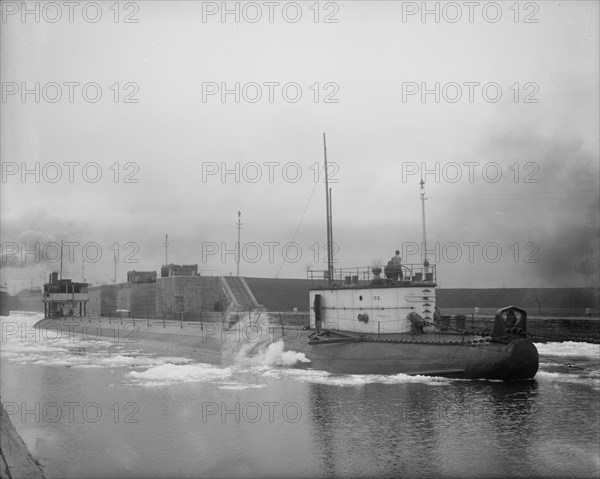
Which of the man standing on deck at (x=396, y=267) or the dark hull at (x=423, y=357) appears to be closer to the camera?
the dark hull at (x=423, y=357)

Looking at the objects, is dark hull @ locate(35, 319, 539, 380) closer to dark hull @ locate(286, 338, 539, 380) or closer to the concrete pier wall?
dark hull @ locate(286, 338, 539, 380)

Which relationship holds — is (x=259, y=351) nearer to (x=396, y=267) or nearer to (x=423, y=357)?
(x=396, y=267)

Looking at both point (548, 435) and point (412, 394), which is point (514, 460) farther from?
point (412, 394)

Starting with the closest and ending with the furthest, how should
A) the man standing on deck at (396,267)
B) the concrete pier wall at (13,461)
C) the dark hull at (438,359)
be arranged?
the concrete pier wall at (13,461) → the dark hull at (438,359) → the man standing on deck at (396,267)

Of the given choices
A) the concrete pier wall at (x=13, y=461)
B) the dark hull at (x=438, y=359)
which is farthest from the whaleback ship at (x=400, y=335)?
the concrete pier wall at (x=13, y=461)

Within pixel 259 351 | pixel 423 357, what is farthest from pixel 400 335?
pixel 259 351

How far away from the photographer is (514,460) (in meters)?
15.3

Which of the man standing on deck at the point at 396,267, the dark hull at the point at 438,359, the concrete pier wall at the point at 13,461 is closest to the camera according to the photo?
the concrete pier wall at the point at 13,461

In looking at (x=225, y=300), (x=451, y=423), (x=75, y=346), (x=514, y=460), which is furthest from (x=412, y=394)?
(x=225, y=300)

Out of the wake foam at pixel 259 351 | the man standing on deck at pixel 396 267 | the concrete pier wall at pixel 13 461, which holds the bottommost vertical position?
the wake foam at pixel 259 351

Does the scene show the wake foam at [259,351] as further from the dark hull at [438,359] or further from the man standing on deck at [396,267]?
the man standing on deck at [396,267]

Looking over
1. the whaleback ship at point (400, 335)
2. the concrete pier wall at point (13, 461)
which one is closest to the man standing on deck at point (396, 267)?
the whaleback ship at point (400, 335)

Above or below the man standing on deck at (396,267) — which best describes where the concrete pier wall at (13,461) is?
below

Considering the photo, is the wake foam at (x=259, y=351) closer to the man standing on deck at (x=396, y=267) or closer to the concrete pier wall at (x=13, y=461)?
the man standing on deck at (x=396, y=267)
